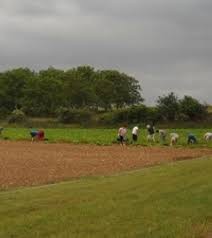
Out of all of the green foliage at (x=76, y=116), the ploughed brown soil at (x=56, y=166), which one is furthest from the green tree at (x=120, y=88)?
the ploughed brown soil at (x=56, y=166)

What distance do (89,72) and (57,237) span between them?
137 m

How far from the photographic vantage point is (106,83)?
14038cm

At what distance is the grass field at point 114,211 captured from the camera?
948 centimetres

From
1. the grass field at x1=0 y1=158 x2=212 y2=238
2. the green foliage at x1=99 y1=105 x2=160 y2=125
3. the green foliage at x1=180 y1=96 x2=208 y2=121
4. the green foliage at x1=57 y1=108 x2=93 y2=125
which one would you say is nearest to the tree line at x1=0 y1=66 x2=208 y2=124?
the green foliage at x1=57 y1=108 x2=93 y2=125

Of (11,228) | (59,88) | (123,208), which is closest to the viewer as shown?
(11,228)

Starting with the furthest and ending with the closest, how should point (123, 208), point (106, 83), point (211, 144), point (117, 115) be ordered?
point (106, 83), point (117, 115), point (211, 144), point (123, 208)

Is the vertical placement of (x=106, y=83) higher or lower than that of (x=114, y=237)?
higher

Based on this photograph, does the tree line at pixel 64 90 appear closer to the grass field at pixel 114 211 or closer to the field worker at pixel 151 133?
the field worker at pixel 151 133

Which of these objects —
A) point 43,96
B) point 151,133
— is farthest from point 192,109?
point 43,96

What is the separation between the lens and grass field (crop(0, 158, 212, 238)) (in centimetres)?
948

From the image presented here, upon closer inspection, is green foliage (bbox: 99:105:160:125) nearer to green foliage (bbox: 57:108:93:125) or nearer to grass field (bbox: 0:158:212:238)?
green foliage (bbox: 57:108:93:125)

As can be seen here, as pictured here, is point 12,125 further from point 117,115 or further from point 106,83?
point 106,83

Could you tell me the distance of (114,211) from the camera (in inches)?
445

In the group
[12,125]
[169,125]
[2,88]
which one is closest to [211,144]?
[169,125]
